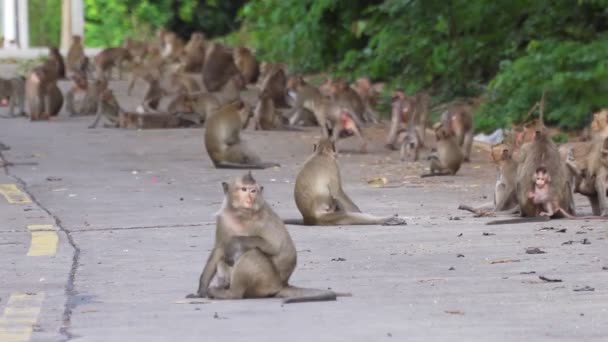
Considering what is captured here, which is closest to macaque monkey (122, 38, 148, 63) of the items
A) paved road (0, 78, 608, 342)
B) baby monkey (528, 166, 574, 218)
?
paved road (0, 78, 608, 342)

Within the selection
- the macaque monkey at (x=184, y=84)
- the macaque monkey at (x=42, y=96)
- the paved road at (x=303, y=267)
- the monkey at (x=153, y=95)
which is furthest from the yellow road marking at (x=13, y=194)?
the macaque monkey at (x=184, y=84)

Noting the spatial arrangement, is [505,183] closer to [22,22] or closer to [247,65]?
[247,65]

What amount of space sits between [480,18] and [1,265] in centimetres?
1443

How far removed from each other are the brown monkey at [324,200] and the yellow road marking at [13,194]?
3.61 m

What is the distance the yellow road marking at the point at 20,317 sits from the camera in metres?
7.73

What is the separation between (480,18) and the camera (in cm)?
2402

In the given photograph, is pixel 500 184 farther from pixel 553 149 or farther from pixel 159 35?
pixel 159 35

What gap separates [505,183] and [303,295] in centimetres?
502

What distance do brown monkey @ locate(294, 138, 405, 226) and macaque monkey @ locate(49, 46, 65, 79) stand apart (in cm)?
2203

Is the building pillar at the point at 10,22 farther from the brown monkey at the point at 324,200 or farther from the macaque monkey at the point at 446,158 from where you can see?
the brown monkey at the point at 324,200

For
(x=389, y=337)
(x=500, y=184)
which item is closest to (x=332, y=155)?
(x=500, y=184)

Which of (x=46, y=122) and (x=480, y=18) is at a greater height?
(x=480, y=18)

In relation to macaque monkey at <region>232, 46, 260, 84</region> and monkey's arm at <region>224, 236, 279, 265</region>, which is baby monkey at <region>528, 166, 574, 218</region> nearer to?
monkey's arm at <region>224, 236, 279, 265</region>

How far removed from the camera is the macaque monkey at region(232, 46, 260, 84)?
112ft
